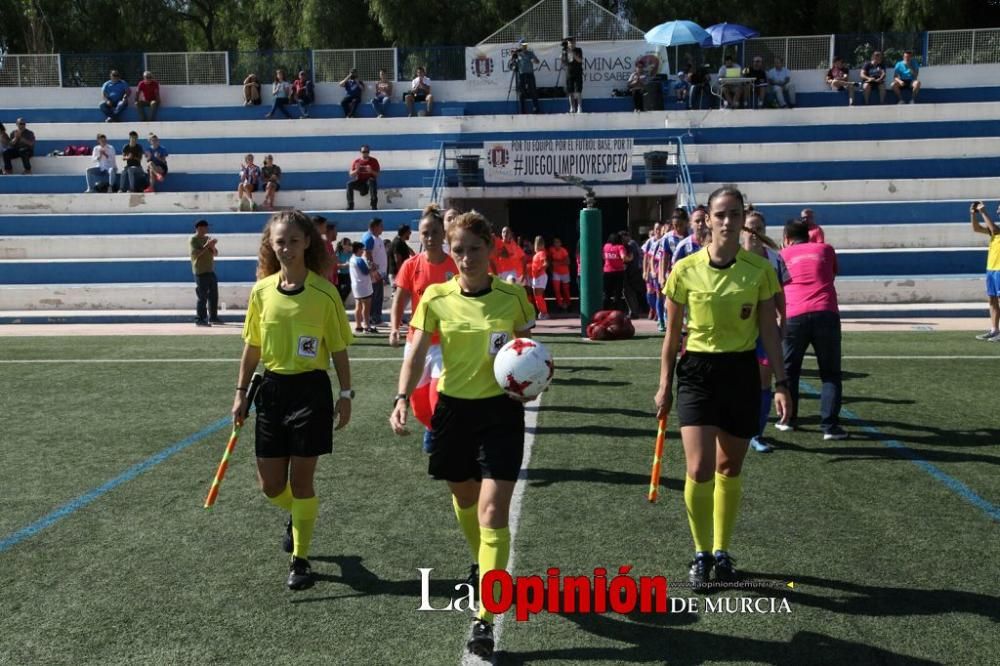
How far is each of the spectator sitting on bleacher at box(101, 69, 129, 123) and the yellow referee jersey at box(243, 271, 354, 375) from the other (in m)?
27.0

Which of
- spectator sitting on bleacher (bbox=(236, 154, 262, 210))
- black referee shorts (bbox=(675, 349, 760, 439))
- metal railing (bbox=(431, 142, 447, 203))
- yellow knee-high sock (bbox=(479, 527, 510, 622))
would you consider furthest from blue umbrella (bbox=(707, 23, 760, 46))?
yellow knee-high sock (bbox=(479, 527, 510, 622))

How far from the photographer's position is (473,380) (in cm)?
467

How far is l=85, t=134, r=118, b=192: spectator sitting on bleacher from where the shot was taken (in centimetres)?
2581

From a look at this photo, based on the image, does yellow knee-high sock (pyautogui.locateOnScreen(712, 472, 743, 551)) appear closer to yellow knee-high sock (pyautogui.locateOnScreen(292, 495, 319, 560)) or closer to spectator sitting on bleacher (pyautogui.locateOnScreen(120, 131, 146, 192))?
yellow knee-high sock (pyautogui.locateOnScreen(292, 495, 319, 560))

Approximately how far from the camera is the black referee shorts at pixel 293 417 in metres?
5.11

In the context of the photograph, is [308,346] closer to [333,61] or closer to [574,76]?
[574,76]

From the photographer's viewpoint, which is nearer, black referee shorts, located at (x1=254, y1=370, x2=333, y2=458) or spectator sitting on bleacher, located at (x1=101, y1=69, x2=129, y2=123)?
black referee shorts, located at (x1=254, y1=370, x2=333, y2=458)

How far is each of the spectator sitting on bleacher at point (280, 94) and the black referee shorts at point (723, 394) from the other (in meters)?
26.4

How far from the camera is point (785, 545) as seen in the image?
579 cm

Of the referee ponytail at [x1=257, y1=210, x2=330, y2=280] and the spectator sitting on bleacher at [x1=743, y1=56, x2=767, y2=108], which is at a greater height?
the spectator sitting on bleacher at [x1=743, y1=56, x2=767, y2=108]

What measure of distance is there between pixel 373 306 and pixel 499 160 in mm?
6114

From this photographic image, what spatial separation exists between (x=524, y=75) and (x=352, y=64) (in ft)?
19.2

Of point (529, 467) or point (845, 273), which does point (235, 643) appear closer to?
point (529, 467)

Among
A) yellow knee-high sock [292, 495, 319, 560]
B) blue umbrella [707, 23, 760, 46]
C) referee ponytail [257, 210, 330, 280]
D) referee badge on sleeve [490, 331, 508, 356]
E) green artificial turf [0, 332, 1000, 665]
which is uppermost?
blue umbrella [707, 23, 760, 46]
